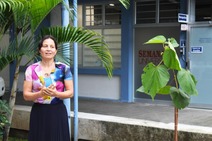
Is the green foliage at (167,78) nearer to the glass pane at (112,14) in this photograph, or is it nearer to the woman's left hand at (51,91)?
the woman's left hand at (51,91)

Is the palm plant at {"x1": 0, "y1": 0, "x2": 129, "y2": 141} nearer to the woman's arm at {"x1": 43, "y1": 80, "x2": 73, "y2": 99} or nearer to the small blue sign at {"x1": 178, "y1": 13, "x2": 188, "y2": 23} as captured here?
the woman's arm at {"x1": 43, "y1": 80, "x2": 73, "y2": 99}

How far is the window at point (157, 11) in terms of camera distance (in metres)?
9.66

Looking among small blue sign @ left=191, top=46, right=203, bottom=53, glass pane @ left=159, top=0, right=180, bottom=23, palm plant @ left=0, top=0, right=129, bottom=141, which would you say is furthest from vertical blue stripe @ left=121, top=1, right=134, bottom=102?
palm plant @ left=0, top=0, right=129, bottom=141

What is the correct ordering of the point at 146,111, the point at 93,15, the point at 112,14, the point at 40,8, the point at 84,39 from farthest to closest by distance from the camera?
the point at 93,15 < the point at 112,14 < the point at 146,111 < the point at 84,39 < the point at 40,8

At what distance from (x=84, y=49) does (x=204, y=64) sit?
3814 millimetres

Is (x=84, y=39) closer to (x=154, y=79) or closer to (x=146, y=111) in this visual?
(x=154, y=79)

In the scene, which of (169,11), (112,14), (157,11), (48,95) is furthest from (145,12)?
(48,95)

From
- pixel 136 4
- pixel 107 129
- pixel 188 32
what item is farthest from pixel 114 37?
pixel 107 129

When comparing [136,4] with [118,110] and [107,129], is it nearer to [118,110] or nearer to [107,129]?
[118,110]

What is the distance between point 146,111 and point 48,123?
15.8ft

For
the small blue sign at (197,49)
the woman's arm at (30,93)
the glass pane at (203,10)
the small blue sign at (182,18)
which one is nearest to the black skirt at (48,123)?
the woman's arm at (30,93)

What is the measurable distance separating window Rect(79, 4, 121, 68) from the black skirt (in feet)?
20.4

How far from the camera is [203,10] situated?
29.9 ft

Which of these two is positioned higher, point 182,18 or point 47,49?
point 182,18
